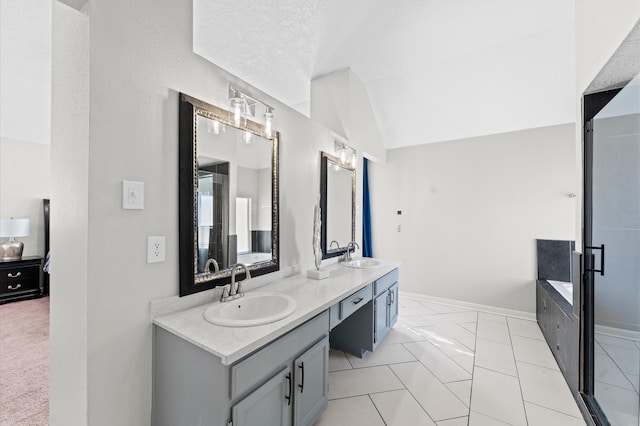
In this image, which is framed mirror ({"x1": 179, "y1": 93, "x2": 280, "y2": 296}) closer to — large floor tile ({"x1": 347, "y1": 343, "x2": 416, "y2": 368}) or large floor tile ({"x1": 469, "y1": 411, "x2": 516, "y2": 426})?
large floor tile ({"x1": 347, "y1": 343, "x2": 416, "y2": 368})

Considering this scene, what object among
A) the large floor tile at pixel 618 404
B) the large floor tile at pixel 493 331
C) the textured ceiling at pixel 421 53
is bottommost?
the large floor tile at pixel 493 331

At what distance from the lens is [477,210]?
12.5 ft

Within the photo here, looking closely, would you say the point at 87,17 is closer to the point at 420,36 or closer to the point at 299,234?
the point at 299,234

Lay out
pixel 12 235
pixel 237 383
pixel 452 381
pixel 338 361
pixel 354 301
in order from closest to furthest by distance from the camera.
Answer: pixel 237 383
pixel 354 301
pixel 452 381
pixel 338 361
pixel 12 235

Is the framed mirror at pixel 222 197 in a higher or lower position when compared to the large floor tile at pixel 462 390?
higher

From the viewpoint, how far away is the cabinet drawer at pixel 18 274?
3.71 m

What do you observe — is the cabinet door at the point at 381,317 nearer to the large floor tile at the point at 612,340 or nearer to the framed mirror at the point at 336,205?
the framed mirror at the point at 336,205

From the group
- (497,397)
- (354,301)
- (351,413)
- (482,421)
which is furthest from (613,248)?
(351,413)

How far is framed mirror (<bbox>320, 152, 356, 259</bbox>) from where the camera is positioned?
107 inches

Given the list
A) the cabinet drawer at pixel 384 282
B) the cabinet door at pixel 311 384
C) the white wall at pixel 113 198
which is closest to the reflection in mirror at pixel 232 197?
the white wall at pixel 113 198

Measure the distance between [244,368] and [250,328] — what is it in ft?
0.55

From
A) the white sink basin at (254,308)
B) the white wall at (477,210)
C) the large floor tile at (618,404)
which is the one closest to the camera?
the white sink basin at (254,308)

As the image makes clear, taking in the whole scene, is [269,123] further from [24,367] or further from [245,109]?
[24,367]

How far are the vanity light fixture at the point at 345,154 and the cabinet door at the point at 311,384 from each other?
6.28 feet
